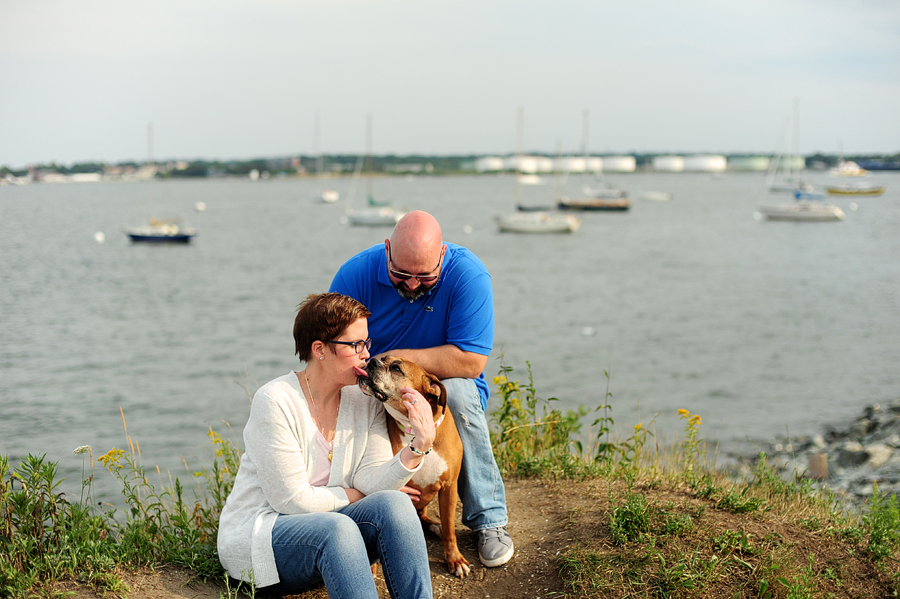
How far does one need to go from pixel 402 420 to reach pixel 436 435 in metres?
0.24

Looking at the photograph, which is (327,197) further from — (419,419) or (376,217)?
(419,419)

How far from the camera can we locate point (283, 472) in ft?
10.5

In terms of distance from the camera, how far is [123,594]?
10.9ft

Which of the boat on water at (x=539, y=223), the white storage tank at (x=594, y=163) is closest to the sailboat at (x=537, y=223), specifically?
the boat on water at (x=539, y=223)

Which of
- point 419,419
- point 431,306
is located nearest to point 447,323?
point 431,306

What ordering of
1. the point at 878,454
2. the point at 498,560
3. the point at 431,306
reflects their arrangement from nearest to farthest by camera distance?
1. the point at 498,560
2. the point at 431,306
3. the point at 878,454

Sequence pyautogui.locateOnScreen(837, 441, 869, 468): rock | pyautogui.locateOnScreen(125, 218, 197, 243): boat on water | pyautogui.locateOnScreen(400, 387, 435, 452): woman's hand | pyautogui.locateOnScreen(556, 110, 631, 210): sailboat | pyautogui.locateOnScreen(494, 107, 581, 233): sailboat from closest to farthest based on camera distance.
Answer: pyautogui.locateOnScreen(400, 387, 435, 452): woman's hand < pyautogui.locateOnScreen(837, 441, 869, 468): rock < pyautogui.locateOnScreen(125, 218, 197, 243): boat on water < pyautogui.locateOnScreen(494, 107, 581, 233): sailboat < pyautogui.locateOnScreen(556, 110, 631, 210): sailboat

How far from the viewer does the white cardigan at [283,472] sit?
126 inches

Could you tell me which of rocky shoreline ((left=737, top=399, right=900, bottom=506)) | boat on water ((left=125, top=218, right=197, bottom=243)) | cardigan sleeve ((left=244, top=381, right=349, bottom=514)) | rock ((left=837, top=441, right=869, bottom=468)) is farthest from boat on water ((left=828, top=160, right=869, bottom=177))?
cardigan sleeve ((left=244, top=381, right=349, bottom=514))

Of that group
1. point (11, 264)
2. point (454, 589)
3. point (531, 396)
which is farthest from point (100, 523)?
point (11, 264)

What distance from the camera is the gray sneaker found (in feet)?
12.9

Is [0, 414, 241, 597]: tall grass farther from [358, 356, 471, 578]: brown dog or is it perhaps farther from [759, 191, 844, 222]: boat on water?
[759, 191, 844, 222]: boat on water

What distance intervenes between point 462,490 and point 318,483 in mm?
1028

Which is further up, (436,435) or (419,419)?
(419,419)
